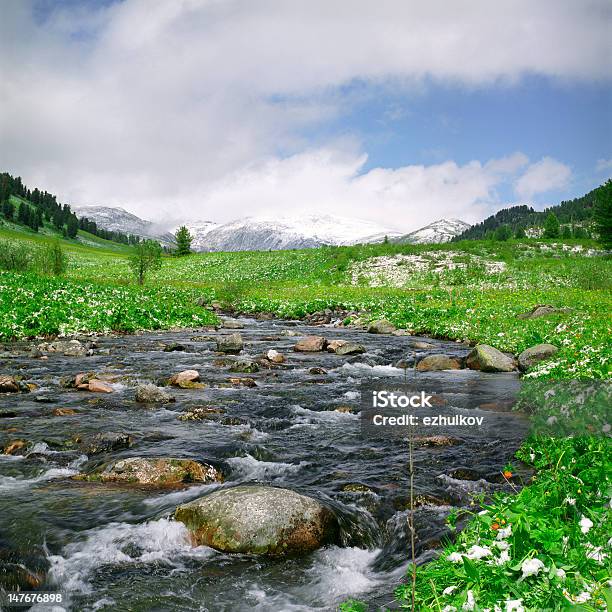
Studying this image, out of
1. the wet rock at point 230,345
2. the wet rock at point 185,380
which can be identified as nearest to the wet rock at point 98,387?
the wet rock at point 185,380

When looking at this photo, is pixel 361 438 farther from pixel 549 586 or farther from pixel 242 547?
pixel 549 586

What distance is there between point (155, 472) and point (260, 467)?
1.71m

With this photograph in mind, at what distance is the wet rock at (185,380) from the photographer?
13914 mm

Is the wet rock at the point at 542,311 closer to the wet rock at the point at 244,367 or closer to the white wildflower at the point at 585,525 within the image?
the wet rock at the point at 244,367

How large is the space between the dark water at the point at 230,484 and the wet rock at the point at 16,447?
0.28 meters

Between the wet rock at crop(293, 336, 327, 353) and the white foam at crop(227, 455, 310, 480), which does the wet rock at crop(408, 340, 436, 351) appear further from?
the white foam at crop(227, 455, 310, 480)

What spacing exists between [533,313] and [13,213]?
693 feet

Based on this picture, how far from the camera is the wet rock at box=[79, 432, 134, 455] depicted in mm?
8823

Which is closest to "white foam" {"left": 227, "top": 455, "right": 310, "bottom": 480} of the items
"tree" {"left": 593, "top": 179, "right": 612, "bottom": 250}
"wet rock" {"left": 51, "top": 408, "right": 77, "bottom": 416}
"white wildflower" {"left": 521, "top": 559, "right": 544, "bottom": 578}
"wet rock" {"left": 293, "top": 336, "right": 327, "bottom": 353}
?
"wet rock" {"left": 51, "top": 408, "right": 77, "bottom": 416}

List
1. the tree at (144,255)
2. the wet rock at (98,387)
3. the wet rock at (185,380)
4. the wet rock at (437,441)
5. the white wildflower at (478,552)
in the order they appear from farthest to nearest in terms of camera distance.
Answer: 1. the tree at (144,255)
2. the wet rock at (185,380)
3. the wet rock at (98,387)
4. the wet rock at (437,441)
5. the white wildflower at (478,552)

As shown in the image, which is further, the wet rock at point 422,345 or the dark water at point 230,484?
the wet rock at point 422,345

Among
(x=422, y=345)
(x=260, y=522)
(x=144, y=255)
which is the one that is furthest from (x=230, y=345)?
(x=144, y=255)

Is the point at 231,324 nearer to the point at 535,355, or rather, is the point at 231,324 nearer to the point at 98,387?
the point at 98,387

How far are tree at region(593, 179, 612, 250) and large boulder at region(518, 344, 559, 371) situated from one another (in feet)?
170
